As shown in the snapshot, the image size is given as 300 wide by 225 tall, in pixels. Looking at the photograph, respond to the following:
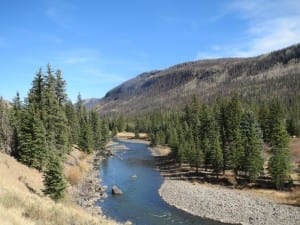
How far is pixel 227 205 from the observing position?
50.3 metres

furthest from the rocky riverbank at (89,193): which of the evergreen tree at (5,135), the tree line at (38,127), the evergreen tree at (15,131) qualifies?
the evergreen tree at (5,135)

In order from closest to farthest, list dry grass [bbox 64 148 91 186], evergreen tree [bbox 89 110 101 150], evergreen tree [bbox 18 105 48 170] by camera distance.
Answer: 1. evergreen tree [bbox 18 105 48 170]
2. dry grass [bbox 64 148 91 186]
3. evergreen tree [bbox 89 110 101 150]

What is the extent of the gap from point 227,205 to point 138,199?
1238cm

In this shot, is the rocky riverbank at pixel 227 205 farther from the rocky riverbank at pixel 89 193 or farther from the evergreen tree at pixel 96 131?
the evergreen tree at pixel 96 131

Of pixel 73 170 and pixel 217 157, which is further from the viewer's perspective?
pixel 73 170

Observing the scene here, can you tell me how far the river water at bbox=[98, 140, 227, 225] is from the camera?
4470 centimetres

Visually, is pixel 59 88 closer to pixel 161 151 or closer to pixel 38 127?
pixel 38 127

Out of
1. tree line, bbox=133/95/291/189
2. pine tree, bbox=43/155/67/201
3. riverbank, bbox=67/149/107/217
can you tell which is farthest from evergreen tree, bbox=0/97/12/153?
tree line, bbox=133/95/291/189

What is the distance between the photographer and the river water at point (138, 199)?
147 feet

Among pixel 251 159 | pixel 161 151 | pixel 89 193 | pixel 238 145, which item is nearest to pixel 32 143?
pixel 89 193

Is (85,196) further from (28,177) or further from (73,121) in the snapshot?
(73,121)

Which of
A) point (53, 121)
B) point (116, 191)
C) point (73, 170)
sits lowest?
point (116, 191)

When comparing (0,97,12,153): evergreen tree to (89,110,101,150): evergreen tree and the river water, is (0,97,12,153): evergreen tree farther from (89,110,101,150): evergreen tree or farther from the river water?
(89,110,101,150): evergreen tree

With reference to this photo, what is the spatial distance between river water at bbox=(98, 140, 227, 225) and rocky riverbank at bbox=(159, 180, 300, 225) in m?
1.88
